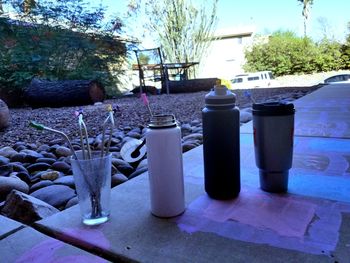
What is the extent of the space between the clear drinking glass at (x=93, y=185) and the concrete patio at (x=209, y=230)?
0.12 ft

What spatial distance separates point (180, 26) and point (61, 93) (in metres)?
6.40

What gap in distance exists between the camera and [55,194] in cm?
128

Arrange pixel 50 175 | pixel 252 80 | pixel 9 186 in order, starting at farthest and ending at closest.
A: pixel 252 80, pixel 50 175, pixel 9 186

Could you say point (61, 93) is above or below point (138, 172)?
above

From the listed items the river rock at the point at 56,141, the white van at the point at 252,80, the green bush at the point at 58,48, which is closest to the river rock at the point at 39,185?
the river rock at the point at 56,141

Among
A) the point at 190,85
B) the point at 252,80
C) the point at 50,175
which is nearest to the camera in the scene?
the point at 50,175

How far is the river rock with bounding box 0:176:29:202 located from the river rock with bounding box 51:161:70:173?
34 cm

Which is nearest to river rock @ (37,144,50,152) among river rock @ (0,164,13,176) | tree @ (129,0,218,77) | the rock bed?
the rock bed

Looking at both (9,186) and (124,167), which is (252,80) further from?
(9,186)

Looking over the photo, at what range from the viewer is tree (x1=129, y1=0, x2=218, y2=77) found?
10.4m

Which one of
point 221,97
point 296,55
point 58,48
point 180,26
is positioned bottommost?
point 221,97

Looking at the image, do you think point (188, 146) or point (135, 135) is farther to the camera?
point (135, 135)

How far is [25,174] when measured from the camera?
5.20 feet

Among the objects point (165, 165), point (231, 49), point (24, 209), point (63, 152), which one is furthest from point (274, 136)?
point (231, 49)
